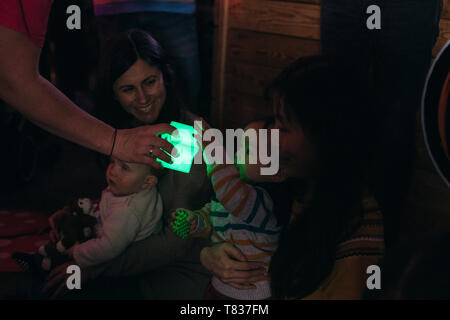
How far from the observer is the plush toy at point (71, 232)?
145 cm

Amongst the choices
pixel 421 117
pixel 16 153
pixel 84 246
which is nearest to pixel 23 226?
pixel 16 153

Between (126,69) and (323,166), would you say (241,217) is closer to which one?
(323,166)

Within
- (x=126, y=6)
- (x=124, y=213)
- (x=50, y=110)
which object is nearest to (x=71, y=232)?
(x=124, y=213)

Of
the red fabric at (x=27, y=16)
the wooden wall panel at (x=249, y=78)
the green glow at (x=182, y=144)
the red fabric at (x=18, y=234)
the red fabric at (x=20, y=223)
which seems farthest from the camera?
the wooden wall panel at (x=249, y=78)

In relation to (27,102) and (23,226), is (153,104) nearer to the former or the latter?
(27,102)

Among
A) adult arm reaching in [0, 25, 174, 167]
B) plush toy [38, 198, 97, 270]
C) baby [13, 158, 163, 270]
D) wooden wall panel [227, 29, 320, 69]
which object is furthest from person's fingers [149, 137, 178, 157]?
wooden wall panel [227, 29, 320, 69]

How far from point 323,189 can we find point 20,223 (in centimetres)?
118

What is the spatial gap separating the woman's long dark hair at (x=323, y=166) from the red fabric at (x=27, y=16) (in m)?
0.53

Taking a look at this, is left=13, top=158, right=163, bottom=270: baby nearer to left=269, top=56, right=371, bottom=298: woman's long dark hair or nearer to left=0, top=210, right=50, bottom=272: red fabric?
left=0, top=210, right=50, bottom=272: red fabric

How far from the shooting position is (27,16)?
104 cm

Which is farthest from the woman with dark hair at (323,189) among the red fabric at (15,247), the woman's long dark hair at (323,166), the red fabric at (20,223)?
the red fabric at (20,223)

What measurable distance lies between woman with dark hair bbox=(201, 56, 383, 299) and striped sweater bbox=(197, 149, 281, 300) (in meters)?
0.03

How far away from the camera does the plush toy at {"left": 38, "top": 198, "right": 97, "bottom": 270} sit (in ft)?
4.75

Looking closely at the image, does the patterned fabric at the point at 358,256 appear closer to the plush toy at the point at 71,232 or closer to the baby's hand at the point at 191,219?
the baby's hand at the point at 191,219
